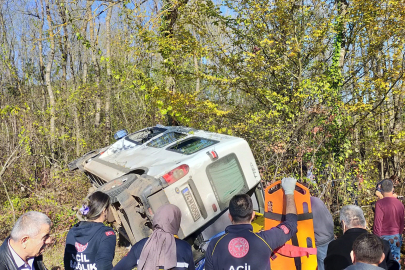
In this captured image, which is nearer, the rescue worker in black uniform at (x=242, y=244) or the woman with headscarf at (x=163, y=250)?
the rescue worker in black uniform at (x=242, y=244)

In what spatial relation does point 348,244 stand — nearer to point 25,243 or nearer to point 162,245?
point 162,245

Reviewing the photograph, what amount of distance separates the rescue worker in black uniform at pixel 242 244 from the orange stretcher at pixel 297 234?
0.54 metres

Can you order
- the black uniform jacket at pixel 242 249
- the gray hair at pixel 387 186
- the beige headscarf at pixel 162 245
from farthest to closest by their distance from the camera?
the gray hair at pixel 387 186 → the beige headscarf at pixel 162 245 → the black uniform jacket at pixel 242 249

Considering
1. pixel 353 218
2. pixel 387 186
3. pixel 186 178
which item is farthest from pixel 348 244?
pixel 186 178

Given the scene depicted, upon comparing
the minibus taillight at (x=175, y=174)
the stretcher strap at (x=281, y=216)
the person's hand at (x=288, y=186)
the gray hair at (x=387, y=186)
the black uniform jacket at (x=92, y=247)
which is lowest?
the gray hair at (x=387, y=186)

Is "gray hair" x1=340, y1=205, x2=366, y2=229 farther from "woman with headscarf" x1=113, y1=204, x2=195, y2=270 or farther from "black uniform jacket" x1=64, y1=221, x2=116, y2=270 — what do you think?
"black uniform jacket" x1=64, y1=221, x2=116, y2=270

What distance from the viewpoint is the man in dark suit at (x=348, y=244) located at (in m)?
2.76

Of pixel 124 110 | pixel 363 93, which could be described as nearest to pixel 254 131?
pixel 363 93

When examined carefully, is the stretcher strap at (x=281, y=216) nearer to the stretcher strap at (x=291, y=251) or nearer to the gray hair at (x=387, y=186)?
the stretcher strap at (x=291, y=251)

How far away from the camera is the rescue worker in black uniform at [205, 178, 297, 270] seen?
2373mm

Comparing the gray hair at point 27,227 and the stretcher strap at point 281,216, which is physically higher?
the gray hair at point 27,227

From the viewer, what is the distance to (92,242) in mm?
2742

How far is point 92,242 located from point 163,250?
71 centimetres

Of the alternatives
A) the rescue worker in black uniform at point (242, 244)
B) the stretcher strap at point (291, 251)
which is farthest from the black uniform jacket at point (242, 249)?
the stretcher strap at point (291, 251)
